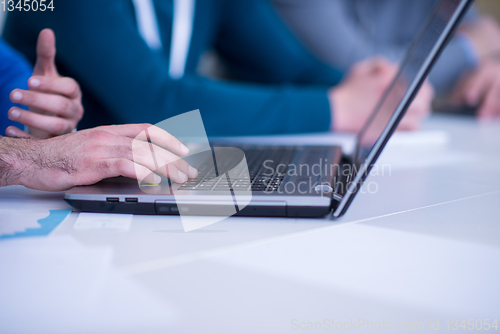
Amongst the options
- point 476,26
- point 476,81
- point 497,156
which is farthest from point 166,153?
point 476,26

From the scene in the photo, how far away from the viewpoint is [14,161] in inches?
18.8

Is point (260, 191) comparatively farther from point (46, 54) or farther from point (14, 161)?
point (46, 54)

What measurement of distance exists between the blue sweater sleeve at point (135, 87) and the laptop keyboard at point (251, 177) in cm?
27

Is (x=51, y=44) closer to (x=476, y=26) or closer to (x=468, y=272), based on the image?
(x=468, y=272)

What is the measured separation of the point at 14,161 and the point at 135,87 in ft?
1.44

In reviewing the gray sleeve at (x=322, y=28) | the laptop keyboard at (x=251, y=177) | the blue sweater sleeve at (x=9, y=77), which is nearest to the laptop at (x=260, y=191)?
the laptop keyboard at (x=251, y=177)

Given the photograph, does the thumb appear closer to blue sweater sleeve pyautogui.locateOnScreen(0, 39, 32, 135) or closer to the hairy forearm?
blue sweater sleeve pyautogui.locateOnScreen(0, 39, 32, 135)

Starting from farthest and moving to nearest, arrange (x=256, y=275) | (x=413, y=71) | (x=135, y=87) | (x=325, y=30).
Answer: (x=325, y=30), (x=135, y=87), (x=413, y=71), (x=256, y=275)

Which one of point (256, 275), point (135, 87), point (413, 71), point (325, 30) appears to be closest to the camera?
point (256, 275)

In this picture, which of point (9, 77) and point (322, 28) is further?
point (322, 28)

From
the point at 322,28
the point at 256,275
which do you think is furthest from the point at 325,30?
the point at 256,275

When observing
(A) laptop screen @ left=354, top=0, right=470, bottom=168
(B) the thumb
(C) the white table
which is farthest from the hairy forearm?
(A) laptop screen @ left=354, top=0, right=470, bottom=168

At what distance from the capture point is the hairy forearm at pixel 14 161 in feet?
1.56

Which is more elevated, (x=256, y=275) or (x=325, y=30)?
(x=325, y=30)
